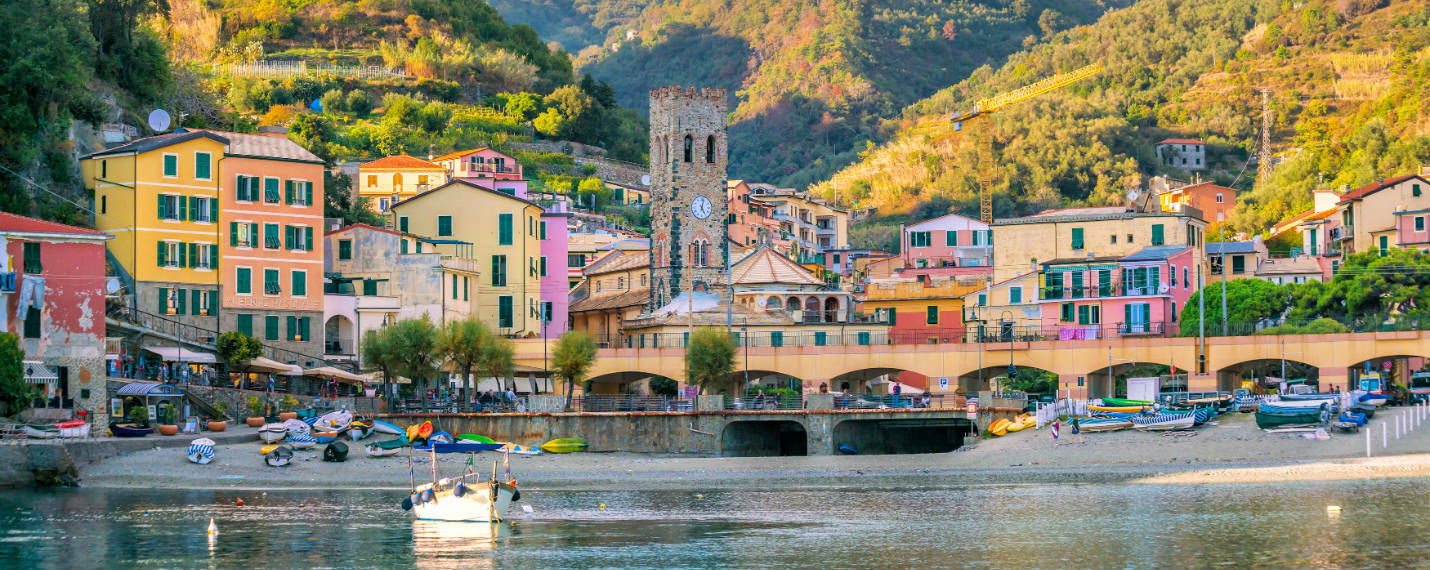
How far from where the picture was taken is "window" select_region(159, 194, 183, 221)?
73.9 metres

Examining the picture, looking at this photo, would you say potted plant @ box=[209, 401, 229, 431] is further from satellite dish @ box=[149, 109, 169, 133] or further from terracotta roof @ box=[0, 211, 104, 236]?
satellite dish @ box=[149, 109, 169, 133]

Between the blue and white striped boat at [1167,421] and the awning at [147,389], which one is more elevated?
the awning at [147,389]

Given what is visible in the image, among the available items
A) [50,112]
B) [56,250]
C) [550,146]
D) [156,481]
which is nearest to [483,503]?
[156,481]

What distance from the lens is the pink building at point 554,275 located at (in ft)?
303

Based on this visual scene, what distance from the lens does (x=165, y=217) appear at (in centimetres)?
7400

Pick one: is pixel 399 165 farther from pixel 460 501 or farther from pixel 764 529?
pixel 764 529

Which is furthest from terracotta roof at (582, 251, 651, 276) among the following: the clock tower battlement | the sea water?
the sea water

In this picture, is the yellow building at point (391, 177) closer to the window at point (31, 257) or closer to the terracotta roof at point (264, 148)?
the terracotta roof at point (264, 148)

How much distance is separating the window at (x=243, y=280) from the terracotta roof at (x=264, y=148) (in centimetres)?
473

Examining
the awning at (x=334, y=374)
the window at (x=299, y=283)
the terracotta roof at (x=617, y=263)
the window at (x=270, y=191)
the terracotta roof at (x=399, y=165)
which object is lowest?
the awning at (x=334, y=374)

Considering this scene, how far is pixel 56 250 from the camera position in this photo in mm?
60594

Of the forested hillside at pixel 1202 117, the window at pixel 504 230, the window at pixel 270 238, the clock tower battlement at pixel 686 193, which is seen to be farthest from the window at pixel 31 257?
the forested hillside at pixel 1202 117

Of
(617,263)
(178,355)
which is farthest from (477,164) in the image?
(178,355)

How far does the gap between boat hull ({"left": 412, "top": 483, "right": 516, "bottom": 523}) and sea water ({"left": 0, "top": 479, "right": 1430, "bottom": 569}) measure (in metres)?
0.43
